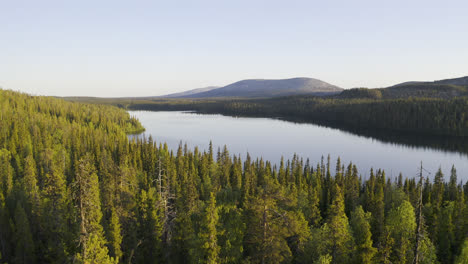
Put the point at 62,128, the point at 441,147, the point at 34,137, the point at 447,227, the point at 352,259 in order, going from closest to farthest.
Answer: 1. the point at 352,259
2. the point at 447,227
3. the point at 34,137
4. the point at 62,128
5. the point at 441,147

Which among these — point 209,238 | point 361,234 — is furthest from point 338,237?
point 209,238

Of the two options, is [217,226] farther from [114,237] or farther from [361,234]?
[361,234]

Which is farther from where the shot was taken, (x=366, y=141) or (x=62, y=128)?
(x=366, y=141)

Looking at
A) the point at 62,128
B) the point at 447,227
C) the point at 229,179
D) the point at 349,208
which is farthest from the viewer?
the point at 62,128

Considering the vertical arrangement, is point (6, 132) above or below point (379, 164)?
above

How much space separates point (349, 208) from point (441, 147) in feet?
436

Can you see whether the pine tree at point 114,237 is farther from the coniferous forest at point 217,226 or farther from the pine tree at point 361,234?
the pine tree at point 361,234

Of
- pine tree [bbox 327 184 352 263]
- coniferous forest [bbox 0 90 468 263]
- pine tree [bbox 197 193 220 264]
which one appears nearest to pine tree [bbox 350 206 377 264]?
coniferous forest [bbox 0 90 468 263]

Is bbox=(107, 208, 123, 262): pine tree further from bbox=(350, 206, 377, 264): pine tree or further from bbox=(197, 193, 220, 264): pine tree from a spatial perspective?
bbox=(350, 206, 377, 264): pine tree

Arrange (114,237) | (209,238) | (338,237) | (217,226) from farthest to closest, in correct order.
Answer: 1. (217,226)
2. (114,237)
3. (338,237)
4. (209,238)

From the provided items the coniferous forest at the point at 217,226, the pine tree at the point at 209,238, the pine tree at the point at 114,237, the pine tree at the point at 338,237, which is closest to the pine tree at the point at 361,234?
the coniferous forest at the point at 217,226

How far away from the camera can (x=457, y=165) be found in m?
135

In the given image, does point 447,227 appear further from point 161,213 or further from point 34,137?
point 34,137

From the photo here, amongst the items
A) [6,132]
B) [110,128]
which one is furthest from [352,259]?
[110,128]
